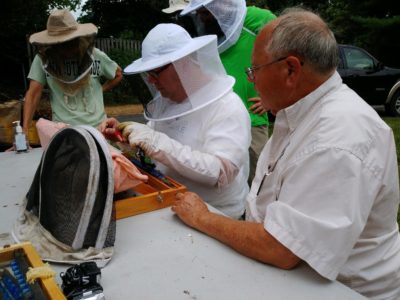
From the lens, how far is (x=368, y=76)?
367 inches

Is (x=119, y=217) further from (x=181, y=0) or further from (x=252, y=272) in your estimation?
(x=181, y=0)

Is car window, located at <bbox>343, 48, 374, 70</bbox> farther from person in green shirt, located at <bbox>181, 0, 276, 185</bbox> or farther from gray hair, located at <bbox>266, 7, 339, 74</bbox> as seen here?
gray hair, located at <bbox>266, 7, 339, 74</bbox>

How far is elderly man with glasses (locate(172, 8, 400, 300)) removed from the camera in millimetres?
1188

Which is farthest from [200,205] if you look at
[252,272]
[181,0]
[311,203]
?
[181,0]

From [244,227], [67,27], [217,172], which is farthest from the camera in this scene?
[67,27]

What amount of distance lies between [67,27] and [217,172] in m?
1.87

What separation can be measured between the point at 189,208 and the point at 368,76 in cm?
882

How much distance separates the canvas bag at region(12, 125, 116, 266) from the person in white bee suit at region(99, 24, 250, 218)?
1.60 feet

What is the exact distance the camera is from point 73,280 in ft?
3.71

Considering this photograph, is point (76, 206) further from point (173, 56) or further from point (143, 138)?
point (173, 56)

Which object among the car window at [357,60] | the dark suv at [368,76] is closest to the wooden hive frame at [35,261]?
the dark suv at [368,76]

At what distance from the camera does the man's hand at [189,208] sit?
5.26 feet

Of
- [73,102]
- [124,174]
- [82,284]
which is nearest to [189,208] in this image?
[124,174]

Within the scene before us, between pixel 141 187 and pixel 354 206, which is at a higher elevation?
pixel 354 206
